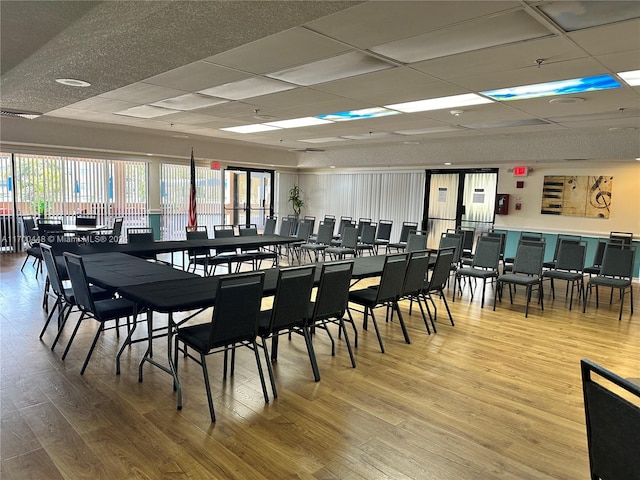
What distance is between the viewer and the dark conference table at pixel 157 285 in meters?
3.14

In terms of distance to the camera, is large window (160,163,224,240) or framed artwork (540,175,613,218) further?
large window (160,163,224,240)

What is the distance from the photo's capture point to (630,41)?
319 centimetres

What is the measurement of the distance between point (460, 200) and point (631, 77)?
6.36m

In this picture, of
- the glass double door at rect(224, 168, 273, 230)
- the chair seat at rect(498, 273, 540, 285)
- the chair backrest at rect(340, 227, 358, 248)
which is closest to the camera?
the chair seat at rect(498, 273, 540, 285)

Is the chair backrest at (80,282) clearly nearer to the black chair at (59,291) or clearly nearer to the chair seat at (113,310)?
the chair seat at (113,310)

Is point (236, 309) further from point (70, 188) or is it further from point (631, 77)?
point (70, 188)

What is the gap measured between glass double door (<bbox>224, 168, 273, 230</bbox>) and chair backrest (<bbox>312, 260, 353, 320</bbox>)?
29.7ft

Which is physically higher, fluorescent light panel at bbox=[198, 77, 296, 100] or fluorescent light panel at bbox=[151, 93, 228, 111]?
fluorescent light panel at bbox=[151, 93, 228, 111]

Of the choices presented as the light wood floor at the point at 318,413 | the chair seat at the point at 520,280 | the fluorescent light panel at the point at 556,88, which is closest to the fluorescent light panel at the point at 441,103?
the fluorescent light panel at the point at 556,88

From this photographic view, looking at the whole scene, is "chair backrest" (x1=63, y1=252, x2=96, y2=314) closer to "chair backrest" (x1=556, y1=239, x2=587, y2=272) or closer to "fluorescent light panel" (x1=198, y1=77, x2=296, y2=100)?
"fluorescent light panel" (x1=198, y1=77, x2=296, y2=100)

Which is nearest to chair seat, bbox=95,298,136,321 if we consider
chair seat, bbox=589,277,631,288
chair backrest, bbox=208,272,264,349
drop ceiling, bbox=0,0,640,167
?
chair backrest, bbox=208,272,264,349

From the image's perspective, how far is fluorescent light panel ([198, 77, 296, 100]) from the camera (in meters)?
4.68

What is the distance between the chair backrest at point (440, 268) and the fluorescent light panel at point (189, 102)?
3.45 m

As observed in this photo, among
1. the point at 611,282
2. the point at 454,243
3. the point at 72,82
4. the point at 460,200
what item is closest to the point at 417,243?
the point at 454,243
